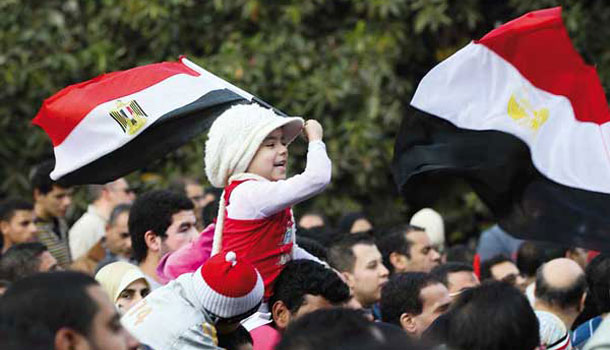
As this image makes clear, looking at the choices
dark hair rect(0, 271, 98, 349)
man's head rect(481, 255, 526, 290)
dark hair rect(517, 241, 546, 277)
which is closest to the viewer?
dark hair rect(0, 271, 98, 349)

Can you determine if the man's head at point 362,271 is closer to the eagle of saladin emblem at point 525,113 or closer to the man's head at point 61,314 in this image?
the eagle of saladin emblem at point 525,113

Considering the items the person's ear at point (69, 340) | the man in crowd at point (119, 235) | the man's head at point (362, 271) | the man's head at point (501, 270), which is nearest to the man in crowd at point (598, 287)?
the man's head at point (501, 270)

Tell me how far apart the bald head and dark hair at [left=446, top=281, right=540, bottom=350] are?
280cm

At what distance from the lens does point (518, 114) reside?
5777 millimetres

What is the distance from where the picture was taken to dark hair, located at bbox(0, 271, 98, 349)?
332 centimetres

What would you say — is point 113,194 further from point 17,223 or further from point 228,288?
point 228,288

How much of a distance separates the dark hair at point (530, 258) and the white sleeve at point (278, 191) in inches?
152

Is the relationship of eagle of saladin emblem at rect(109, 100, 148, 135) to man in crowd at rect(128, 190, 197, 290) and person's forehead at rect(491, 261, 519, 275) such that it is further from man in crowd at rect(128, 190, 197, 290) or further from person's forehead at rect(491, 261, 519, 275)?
person's forehead at rect(491, 261, 519, 275)

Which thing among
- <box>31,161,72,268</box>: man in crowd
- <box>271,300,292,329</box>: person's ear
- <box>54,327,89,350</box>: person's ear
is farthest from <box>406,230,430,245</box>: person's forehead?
<box>54,327,89,350</box>: person's ear

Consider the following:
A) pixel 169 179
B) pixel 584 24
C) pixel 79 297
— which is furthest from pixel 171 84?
pixel 584 24

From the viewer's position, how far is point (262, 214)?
534cm

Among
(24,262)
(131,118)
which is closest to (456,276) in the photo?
(131,118)

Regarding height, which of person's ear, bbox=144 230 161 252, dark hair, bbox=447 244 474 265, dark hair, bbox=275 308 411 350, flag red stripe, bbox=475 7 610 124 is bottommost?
dark hair, bbox=447 244 474 265

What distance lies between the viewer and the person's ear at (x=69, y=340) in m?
3.42
